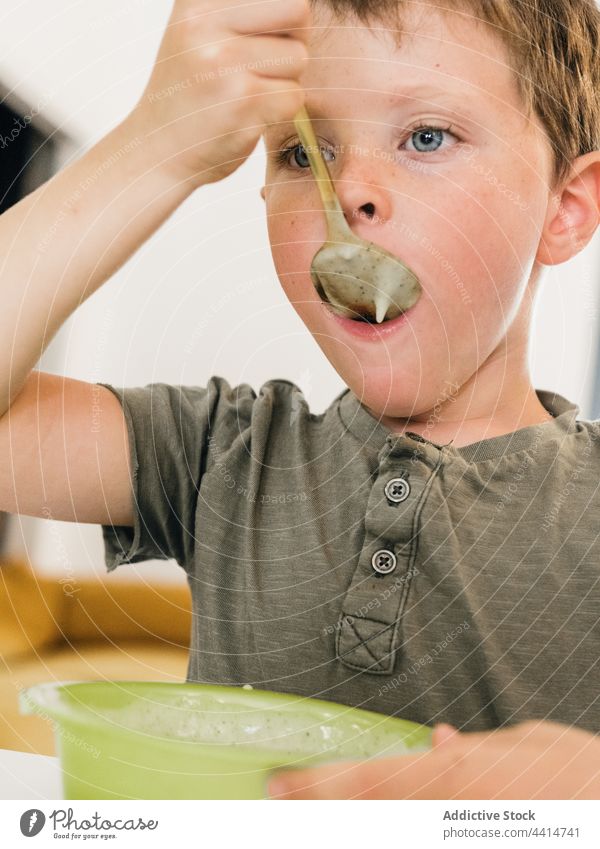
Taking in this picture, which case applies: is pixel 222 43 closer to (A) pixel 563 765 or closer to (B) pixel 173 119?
(B) pixel 173 119

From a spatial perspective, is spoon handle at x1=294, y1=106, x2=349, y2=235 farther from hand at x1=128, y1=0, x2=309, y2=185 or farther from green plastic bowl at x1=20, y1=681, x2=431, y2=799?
green plastic bowl at x1=20, y1=681, x2=431, y2=799

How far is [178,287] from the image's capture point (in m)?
0.50

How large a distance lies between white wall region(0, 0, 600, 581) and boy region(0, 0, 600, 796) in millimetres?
28

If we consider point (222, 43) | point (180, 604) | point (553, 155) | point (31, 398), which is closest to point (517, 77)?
point (553, 155)

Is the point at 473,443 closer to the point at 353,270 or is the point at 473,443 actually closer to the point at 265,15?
the point at 353,270

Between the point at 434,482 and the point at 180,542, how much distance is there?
5.2 inches

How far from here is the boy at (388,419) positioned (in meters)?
0.40

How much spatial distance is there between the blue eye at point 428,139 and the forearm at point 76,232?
115 millimetres

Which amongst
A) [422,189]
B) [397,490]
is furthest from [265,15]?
[397,490]

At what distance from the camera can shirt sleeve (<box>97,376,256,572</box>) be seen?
0.44m

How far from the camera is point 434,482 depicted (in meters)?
0.45

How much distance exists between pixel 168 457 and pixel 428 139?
0.63 feet

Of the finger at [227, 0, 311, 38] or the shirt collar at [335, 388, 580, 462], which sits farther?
the shirt collar at [335, 388, 580, 462]

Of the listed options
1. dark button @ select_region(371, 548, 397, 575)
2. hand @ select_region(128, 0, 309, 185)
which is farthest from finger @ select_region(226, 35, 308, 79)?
dark button @ select_region(371, 548, 397, 575)
